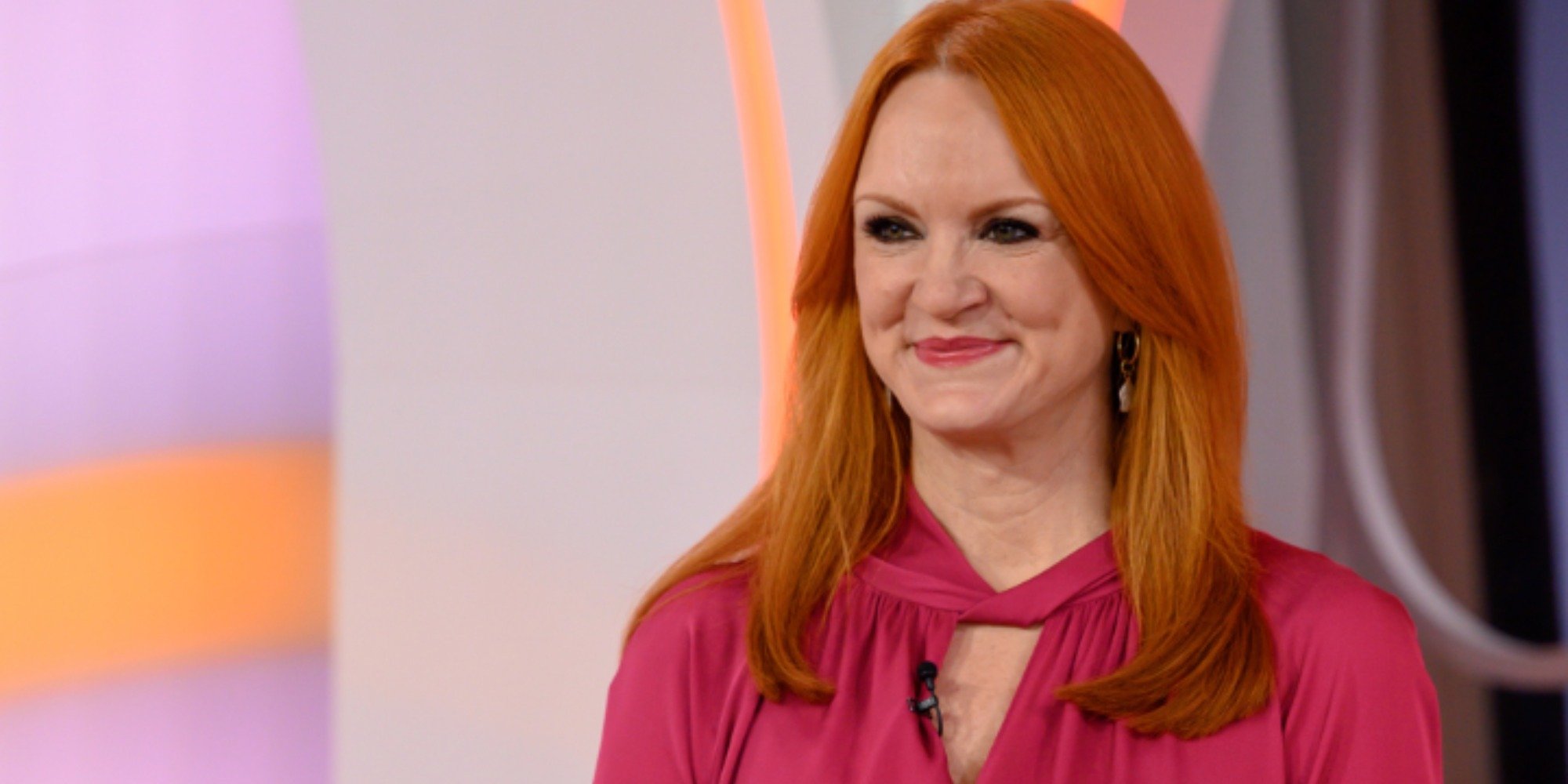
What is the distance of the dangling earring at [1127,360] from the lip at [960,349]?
17 cm

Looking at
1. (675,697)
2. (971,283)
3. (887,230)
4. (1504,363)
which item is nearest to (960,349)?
(971,283)

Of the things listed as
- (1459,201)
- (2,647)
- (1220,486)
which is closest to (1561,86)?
(1459,201)

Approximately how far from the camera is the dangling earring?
186 centimetres

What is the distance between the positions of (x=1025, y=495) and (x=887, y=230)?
33 cm

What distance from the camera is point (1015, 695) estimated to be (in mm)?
1748

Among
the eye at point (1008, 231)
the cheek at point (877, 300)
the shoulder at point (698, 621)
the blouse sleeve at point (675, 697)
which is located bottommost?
the blouse sleeve at point (675, 697)

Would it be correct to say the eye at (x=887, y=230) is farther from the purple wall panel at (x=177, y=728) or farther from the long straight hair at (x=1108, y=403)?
the purple wall panel at (x=177, y=728)

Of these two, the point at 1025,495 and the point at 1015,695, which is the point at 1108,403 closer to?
the point at 1025,495

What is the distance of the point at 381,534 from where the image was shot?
2.50 metres

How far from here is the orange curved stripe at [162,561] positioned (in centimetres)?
243

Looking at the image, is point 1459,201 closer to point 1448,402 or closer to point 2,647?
point 1448,402

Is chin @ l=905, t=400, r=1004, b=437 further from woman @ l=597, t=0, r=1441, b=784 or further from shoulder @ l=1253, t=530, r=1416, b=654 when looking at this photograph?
shoulder @ l=1253, t=530, r=1416, b=654

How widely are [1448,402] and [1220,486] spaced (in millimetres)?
970

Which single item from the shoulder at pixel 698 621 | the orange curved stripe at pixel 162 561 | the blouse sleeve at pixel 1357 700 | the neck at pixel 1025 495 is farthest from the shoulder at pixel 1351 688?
the orange curved stripe at pixel 162 561
